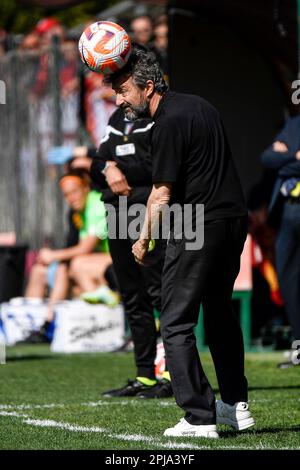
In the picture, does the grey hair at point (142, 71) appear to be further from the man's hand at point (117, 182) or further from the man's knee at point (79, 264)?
the man's knee at point (79, 264)

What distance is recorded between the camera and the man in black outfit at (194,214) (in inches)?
232

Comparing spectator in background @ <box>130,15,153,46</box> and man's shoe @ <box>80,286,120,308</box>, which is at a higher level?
spectator in background @ <box>130,15,153,46</box>

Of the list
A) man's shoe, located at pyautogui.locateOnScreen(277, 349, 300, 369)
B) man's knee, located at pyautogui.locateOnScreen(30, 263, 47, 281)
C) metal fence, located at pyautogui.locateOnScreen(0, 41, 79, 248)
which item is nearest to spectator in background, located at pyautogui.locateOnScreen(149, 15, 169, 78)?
metal fence, located at pyautogui.locateOnScreen(0, 41, 79, 248)

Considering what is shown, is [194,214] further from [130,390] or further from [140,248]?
[130,390]

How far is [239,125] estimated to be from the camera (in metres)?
12.0

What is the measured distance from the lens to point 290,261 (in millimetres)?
10148

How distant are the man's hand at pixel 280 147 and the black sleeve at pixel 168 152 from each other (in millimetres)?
4296

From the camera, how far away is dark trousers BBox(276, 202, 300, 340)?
10016mm

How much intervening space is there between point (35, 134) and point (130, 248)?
745 cm

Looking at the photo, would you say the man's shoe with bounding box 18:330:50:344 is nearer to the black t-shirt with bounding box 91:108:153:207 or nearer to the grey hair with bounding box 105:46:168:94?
the black t-shirt with bounding box 91:108:153:207

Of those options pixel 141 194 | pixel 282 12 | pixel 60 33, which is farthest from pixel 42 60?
pixel 141 194

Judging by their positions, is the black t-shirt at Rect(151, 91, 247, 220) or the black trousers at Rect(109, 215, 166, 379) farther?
the black trousers at Rect(109, 215, 166, 379)

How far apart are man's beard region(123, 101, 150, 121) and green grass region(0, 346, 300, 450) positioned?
162 cm

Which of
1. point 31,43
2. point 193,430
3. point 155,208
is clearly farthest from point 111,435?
point 31,43
